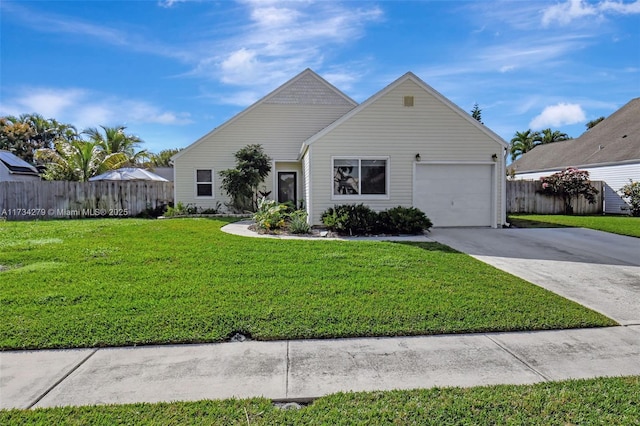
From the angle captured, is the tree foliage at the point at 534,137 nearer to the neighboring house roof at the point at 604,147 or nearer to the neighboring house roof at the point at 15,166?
the neighboring house roof at the point at 604,147

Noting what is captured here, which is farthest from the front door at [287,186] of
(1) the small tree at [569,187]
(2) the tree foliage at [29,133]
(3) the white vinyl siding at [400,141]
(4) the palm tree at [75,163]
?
(2) the tree foliage at [29,133]

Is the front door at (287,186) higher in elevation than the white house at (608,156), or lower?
lower

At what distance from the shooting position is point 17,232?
11133mm

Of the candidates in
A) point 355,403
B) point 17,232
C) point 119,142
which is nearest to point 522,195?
point 355,403

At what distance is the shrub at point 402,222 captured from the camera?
1105 centimetres

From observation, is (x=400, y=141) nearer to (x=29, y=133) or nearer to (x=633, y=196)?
(x=633, y=196)

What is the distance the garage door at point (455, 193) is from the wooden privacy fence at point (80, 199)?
13211mm

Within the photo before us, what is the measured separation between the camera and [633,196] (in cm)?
1872

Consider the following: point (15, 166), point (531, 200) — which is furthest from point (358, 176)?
point (15, 166)

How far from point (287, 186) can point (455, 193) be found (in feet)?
27.9

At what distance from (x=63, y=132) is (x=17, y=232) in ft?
122

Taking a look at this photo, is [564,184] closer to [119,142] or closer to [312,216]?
[312,216]

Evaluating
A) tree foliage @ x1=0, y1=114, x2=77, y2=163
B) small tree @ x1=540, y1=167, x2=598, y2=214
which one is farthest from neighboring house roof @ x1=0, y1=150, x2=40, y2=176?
small tree @ x1=540, y1=167, x2=598, y2=214

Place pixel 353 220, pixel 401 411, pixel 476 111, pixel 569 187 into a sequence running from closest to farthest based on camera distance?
pixel 401 411, pixel 353 220, pixel 569 187, pixel 476 111
